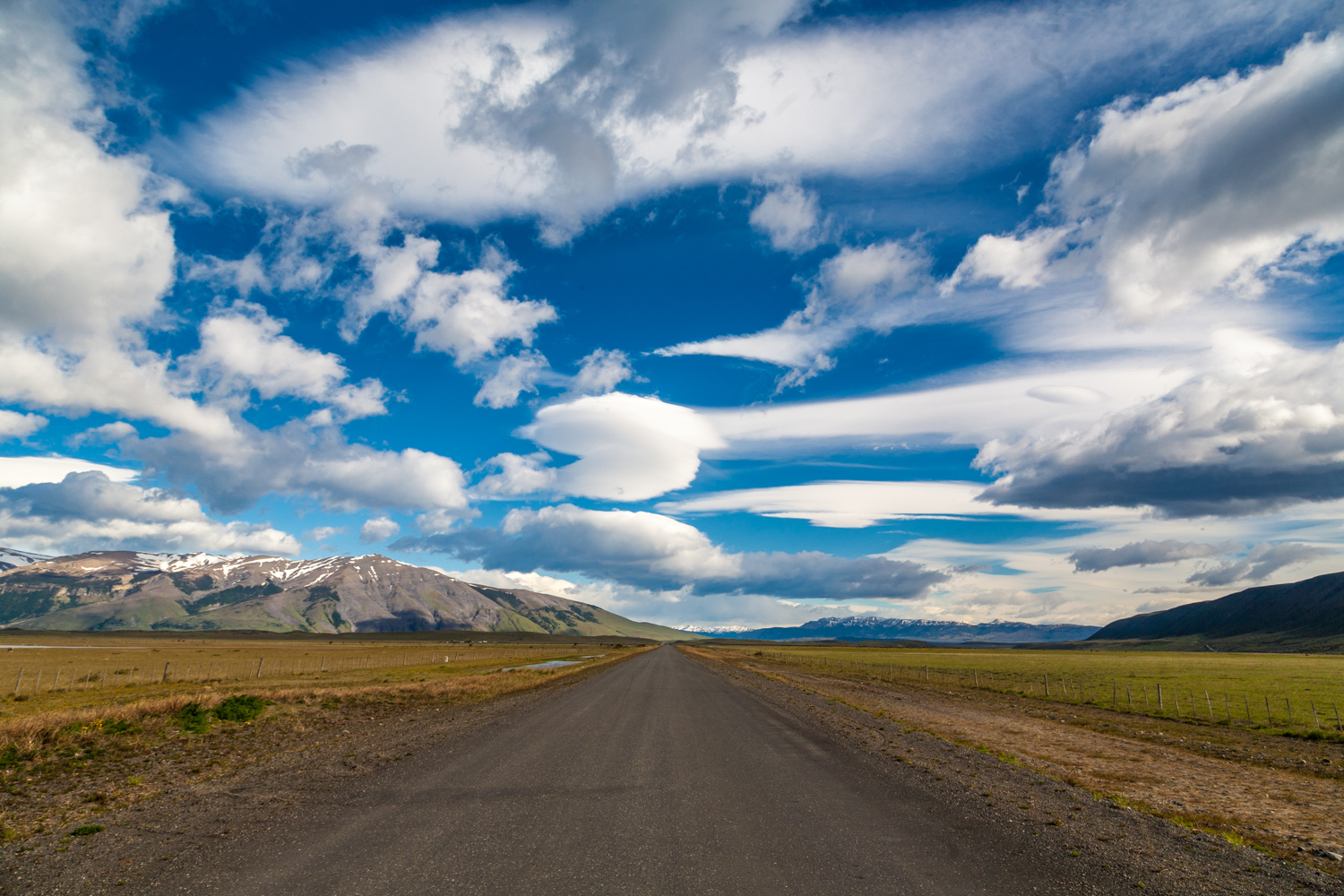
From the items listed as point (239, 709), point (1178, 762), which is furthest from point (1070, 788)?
point (239, 709)

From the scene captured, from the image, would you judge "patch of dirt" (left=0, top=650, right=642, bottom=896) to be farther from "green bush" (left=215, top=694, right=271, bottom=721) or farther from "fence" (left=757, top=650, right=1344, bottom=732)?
"fence" (left=757, top=650, right=1344, bottom=732)

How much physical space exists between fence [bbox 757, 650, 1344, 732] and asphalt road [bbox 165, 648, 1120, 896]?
30443mm

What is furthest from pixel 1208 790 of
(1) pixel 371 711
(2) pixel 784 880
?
(1) pixel 371 711

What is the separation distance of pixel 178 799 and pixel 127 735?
888cm

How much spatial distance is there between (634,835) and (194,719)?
1931 cm

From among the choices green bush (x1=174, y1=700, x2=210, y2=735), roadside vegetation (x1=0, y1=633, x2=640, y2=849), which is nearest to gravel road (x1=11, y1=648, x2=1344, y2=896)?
roadside vegetation (x1=0, y1=633, x2=640, y2=849)

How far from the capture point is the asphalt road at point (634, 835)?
26.7 feet

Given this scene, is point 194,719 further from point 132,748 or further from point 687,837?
point 687,837

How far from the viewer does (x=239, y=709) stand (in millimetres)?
23125

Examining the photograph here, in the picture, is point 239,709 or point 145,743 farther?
point 239,709

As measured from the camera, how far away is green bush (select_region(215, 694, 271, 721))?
880 inches

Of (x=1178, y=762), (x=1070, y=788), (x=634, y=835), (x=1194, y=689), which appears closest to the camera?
(x=634, y=835)

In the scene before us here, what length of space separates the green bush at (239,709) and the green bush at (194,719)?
616 mm

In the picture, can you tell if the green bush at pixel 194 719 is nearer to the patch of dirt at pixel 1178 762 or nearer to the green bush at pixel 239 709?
the green bush at pixel 239 709
